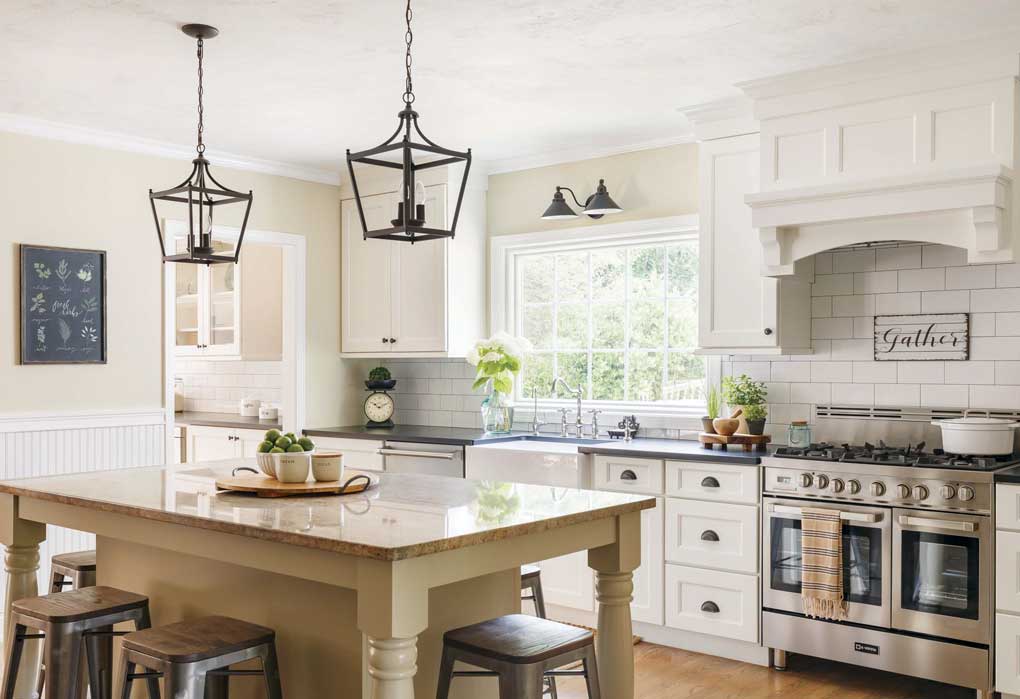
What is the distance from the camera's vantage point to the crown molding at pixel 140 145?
4879 millimetres

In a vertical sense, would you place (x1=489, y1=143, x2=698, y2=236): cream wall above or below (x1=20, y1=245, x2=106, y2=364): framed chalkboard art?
above

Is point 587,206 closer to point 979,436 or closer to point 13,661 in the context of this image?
point 979,436

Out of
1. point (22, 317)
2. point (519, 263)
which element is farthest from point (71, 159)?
point (519, 263)

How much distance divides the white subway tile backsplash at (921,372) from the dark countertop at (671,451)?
0.77 meters

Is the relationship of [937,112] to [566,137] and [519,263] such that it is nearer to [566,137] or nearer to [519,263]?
[566,137]

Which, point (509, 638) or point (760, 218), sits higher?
point (760, 218)

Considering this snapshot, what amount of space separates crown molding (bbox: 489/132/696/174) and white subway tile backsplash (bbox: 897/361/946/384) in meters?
1.57

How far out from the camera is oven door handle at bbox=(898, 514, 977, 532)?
3660 millimetres

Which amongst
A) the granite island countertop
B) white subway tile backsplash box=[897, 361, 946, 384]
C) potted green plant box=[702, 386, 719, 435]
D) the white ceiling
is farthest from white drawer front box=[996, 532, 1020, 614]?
the white ceiling

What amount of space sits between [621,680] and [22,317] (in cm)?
369

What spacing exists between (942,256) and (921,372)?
0.54m

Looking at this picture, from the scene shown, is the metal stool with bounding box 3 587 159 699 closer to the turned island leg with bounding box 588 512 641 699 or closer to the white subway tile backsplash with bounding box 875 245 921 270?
the turned island leg with bounding box 588 512 641 699

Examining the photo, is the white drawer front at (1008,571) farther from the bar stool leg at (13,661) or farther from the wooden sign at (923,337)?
the bar stool leg at (13,661)

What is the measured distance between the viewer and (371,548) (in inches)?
84.5
